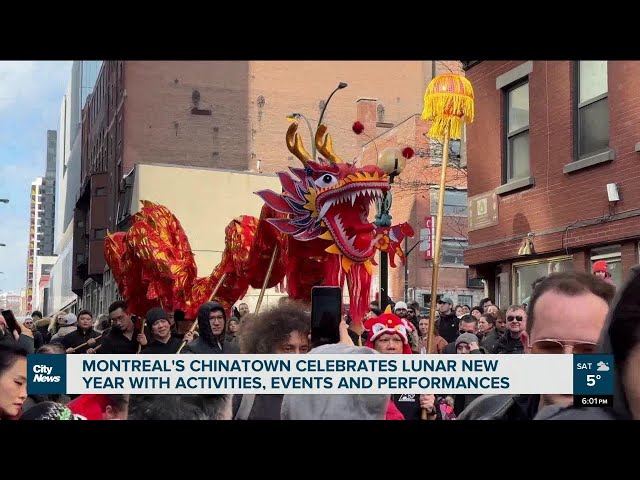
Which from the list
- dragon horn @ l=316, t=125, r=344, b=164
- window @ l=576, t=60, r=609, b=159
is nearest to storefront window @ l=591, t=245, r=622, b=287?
window @ l=576, t=60, r=609, b=159

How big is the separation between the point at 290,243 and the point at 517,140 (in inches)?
50.1

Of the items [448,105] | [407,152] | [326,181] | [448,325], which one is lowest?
[448,325]

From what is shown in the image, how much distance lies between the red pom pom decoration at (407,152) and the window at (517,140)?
0.54 m

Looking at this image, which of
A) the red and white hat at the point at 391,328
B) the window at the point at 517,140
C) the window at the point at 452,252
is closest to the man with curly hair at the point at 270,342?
the red and white hat at the point at 391,328

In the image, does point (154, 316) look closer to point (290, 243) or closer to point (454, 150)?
point (290, 243)

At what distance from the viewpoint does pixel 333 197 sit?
5410mm

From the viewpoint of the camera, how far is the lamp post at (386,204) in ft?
17.0

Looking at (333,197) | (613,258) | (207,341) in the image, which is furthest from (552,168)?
(207,341)

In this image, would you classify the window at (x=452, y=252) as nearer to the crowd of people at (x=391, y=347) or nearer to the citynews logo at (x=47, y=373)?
the crowd of people at (x=391, y=347)

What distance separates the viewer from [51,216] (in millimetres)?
5355

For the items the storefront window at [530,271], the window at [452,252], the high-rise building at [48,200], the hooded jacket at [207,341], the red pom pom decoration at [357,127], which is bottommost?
the hooded jacket at [207,341]
